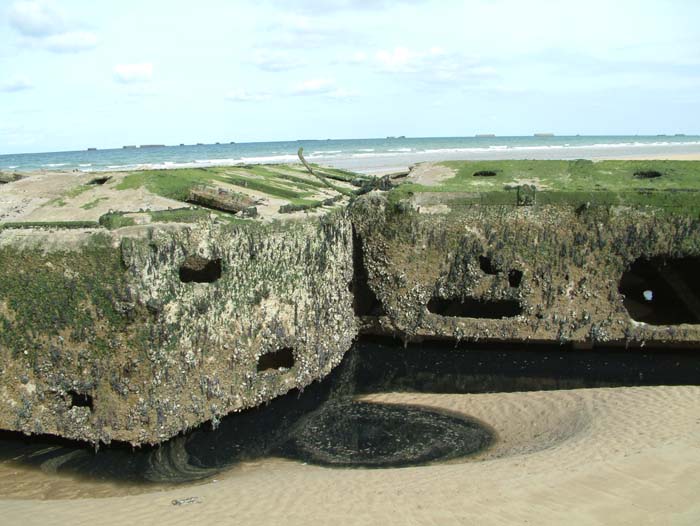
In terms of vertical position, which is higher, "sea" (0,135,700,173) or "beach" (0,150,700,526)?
"sea" (0,135,700,173)

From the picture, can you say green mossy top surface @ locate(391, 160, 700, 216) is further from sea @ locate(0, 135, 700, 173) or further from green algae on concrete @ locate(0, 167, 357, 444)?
sea @ locate(0, 135, 700, 173)

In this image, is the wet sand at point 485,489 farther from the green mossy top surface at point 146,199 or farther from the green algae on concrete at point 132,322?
the green mossy top surface at point 146,199

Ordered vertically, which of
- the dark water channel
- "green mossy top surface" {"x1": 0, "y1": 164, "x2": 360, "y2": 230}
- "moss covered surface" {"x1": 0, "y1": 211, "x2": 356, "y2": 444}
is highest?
"green mossy top surface" {"x1": 0, "y1": 164, "x2": 360, "y2": 230}

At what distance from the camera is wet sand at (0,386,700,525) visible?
25.9 feet

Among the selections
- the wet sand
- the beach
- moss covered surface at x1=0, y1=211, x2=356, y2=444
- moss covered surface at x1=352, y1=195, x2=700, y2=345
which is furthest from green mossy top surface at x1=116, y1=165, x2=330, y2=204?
the wet sand

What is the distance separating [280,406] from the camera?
1230 cm

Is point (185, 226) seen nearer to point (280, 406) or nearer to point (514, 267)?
point (280, 406)

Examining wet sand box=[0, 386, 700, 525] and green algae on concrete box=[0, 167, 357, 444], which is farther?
green algae on concrete box=[0, 167, 357, 444]

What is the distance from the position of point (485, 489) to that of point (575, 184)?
361 inches

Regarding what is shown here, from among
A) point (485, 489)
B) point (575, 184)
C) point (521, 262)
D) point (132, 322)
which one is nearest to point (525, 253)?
point (521, 262)

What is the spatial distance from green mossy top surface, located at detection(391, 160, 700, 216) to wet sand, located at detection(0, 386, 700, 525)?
492cm

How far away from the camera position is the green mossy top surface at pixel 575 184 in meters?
14.5

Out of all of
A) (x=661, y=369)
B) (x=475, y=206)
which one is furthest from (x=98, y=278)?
(x=661, y=369)

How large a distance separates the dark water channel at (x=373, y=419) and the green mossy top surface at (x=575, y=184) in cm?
321
